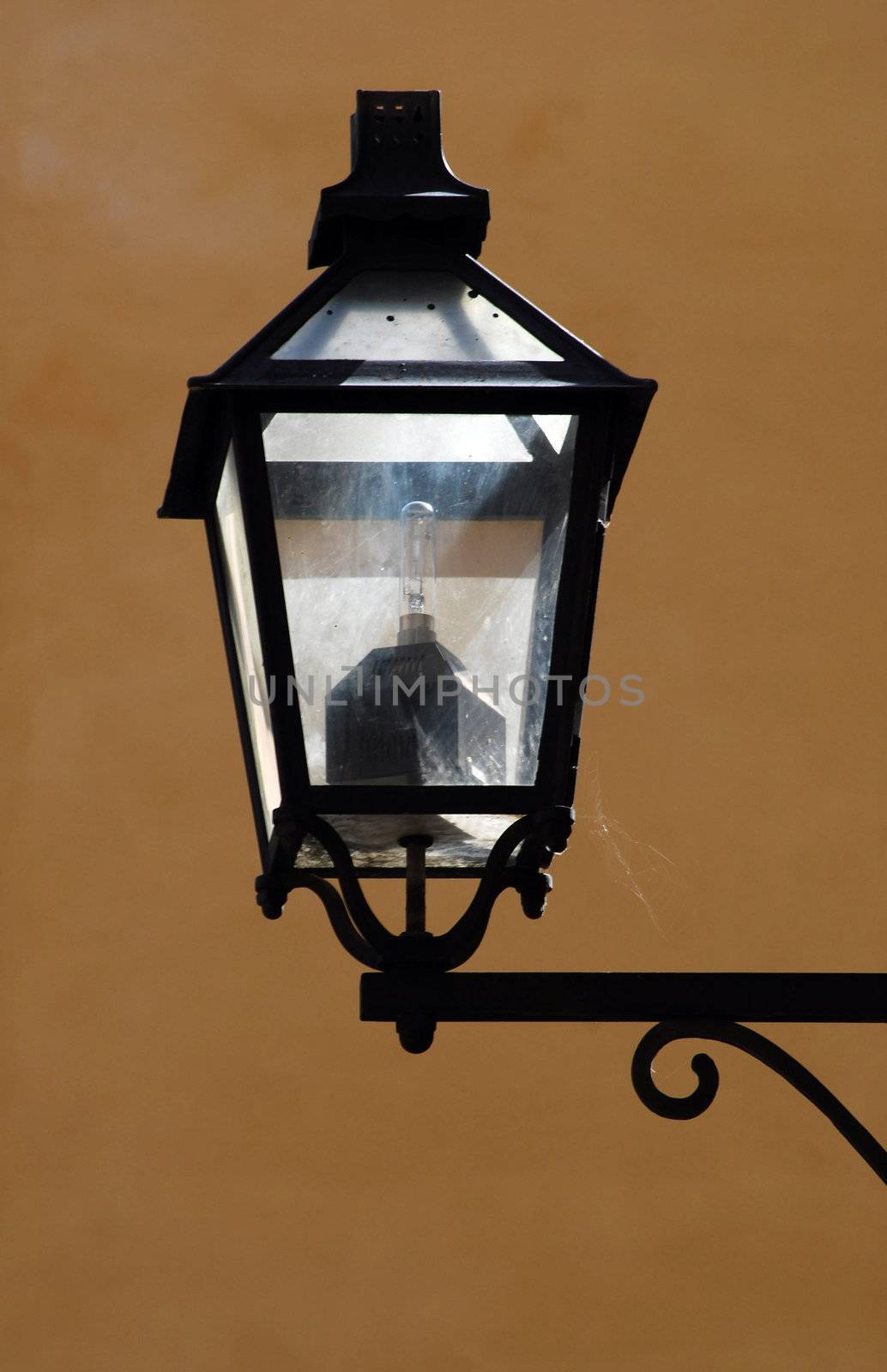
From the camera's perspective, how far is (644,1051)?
1037 millimetres

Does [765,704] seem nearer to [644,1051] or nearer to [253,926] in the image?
[253,926]

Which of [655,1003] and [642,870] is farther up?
[655,1003]

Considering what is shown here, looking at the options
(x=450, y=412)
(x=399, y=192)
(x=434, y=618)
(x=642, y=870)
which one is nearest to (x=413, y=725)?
A: (x=434, y=618)

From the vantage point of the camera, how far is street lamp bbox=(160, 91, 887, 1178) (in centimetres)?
104

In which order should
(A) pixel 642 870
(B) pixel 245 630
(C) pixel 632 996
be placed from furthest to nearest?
1. (A) pixel 642 870
2. (B) pixel 245 630
3. (C) pixel 632 996

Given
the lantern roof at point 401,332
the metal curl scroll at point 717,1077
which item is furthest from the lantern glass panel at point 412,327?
the metal curl scroll at point 717,1077

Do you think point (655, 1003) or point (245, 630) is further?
point (245, 630)

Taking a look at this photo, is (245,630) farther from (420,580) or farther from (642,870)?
(642,870)

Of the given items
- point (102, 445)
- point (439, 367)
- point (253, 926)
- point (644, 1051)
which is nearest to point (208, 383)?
point (439, 367)

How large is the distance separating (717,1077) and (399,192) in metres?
0.58

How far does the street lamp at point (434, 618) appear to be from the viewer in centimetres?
104

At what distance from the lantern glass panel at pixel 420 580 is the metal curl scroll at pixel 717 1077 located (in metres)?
0.16

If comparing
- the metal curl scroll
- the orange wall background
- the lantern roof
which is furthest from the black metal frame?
the orange wall background

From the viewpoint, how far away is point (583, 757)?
8.73 ft
